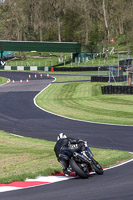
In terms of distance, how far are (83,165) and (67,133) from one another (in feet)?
39.3

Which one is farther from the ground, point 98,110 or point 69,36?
point 69,36

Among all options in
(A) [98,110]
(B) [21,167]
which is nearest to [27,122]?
(A) [98,110]

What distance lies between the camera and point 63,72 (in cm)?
7812

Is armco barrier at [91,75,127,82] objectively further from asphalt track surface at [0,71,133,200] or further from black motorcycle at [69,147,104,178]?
black motorcycle at [69,147,104,178]

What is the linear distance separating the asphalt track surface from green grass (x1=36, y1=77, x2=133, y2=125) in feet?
4.62

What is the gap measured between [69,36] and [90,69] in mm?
41826

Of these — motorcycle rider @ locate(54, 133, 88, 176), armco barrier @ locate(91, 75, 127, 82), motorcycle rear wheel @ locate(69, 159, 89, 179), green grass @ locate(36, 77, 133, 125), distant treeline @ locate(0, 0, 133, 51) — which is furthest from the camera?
distant treeline @ locate(0, 0, 133, 51)

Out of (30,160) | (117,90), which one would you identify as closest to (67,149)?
(30,160)

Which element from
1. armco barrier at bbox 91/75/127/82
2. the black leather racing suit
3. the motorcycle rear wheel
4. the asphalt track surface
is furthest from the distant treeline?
the motorcycle rear wheel

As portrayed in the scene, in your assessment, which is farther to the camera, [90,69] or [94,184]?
[90,69]

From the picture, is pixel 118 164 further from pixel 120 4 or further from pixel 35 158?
pixel 120 4

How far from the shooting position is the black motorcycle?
1160cm

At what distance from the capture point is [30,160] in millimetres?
14617

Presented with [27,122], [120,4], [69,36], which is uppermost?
[120,4]
